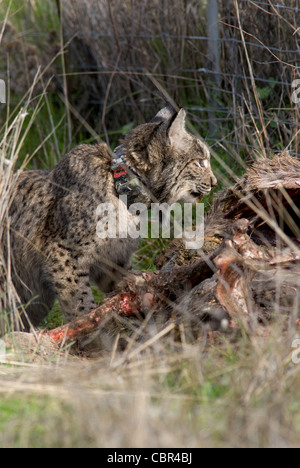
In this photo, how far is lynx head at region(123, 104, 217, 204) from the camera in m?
4.23

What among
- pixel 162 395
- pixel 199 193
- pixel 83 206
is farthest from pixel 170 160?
pixel 162 395

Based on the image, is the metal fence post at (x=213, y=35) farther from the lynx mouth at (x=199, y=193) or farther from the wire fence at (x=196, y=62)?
the lynx mouth at (x=199, y=193)

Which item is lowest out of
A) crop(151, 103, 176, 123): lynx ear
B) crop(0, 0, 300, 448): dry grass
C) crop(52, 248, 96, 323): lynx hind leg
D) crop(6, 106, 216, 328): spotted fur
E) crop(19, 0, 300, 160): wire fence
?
crop(0, 0, 300, 448): dry grass

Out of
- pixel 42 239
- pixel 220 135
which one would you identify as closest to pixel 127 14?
pixel 220 135

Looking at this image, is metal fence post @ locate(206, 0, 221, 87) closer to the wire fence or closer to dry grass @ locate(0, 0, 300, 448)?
the wire fence

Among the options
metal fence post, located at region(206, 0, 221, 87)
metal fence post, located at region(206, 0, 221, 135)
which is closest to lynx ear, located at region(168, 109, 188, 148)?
metal fence post, located at region(206, 0, 221, 135)

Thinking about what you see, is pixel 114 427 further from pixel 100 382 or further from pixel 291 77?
pixel 291 77

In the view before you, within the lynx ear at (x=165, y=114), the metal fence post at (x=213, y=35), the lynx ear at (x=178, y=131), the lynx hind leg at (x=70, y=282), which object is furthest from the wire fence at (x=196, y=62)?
the lynx hind leg at (x=70, y=282)

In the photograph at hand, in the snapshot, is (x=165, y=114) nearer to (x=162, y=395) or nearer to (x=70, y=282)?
(x=70, y=282)

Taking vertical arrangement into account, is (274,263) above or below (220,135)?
below

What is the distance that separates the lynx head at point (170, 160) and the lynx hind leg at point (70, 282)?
2.38 ft

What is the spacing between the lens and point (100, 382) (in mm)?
2537

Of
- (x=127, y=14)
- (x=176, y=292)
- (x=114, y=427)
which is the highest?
(x=127, y=14)
